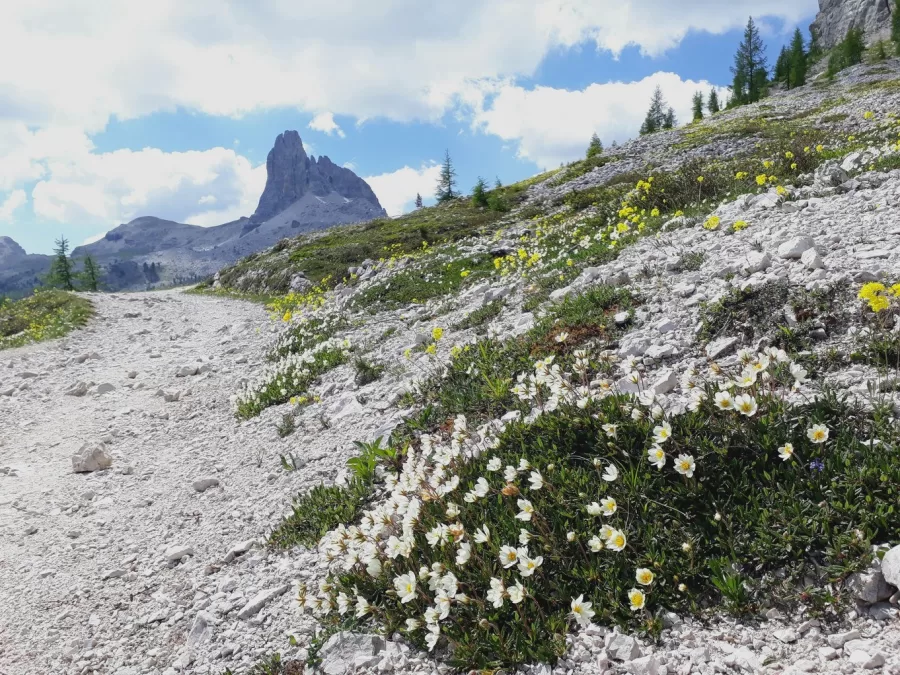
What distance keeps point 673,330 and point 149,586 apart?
20.5ft

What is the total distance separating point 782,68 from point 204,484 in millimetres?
127499

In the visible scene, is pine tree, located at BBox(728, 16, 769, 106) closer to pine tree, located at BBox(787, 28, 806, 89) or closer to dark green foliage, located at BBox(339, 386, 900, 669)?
pine tree, located at BBox(787, 28, 806, 89)

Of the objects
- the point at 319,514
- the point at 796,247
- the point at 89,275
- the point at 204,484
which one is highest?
the point at 89,275

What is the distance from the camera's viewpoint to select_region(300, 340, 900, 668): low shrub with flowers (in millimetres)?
3088

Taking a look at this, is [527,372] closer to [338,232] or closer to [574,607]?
[574,607]

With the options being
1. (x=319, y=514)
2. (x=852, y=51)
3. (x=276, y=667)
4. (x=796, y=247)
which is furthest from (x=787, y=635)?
(x=852, y=51)

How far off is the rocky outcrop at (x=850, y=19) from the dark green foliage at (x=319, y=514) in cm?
17386

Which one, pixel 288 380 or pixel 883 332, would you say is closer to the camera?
pixel 883 332

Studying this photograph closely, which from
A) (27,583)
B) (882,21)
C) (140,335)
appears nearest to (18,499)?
(27,583)

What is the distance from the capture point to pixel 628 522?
11.5ft

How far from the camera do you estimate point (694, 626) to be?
295 centimetres

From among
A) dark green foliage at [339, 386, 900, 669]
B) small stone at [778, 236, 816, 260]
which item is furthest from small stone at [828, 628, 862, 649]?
small stone at [778, 236, 816, 260]

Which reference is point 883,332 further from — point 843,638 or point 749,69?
point 749,69

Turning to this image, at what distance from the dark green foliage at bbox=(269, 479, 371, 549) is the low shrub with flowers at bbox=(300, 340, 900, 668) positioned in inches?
25.3
